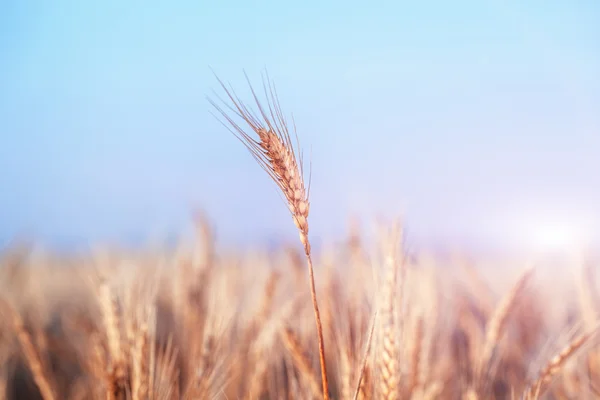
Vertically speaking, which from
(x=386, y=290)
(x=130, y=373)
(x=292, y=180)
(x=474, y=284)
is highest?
(x=292, y=180)

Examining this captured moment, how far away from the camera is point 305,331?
190 cm

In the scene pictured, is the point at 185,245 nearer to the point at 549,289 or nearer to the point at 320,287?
the point at 320,287

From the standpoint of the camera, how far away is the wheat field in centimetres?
101

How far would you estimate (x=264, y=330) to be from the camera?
173 cm

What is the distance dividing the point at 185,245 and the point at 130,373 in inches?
58.9

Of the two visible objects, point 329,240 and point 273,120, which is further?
point 329,240

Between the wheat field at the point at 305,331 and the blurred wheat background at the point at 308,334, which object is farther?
the blurred wheat background at the point at 308,334

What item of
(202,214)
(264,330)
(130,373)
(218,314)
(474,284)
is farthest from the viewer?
(202,214)

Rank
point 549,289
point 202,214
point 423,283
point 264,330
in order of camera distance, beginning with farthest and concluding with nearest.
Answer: point 549,289 < point 202,214 < point 423,283 < point 264,330

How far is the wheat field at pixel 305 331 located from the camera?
1014 mm

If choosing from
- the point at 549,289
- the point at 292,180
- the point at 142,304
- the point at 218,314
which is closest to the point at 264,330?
the point at 218,314

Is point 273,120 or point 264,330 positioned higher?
point 273,120

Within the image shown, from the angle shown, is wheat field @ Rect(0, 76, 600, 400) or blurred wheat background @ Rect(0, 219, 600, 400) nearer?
wheat field @ Rect(0, 76, 600, 400)

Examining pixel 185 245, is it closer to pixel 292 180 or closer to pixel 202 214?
pixel 202 214
